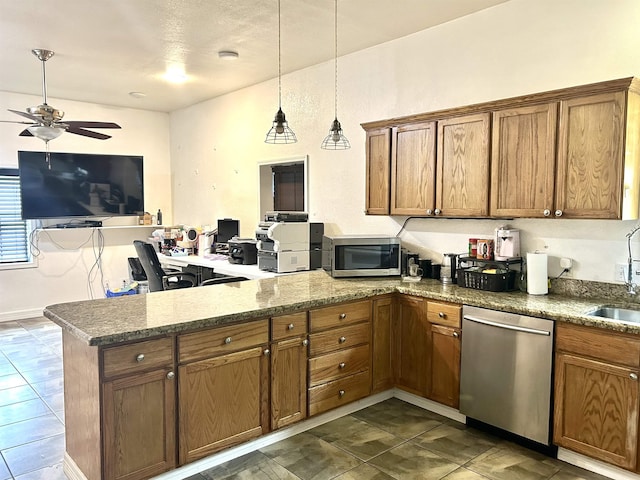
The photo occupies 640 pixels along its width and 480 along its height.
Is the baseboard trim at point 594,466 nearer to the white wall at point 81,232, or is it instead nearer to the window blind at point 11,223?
the white wall at point 81,232

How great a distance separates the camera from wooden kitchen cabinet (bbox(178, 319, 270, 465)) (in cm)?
251

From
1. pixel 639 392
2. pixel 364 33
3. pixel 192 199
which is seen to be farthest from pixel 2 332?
pixel 639 392

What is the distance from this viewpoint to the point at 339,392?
3.28m

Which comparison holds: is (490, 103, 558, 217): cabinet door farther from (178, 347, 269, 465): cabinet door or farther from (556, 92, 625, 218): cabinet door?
(178, 347, 269, 465): cabinet door

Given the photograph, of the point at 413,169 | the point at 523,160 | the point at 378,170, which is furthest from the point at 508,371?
the point at 378,170

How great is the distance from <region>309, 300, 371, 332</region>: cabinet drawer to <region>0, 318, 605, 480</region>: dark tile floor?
69cm

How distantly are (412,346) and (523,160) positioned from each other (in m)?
1.49

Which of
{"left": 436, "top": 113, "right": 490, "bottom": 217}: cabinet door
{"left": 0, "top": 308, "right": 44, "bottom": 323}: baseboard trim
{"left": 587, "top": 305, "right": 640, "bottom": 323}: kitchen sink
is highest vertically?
{"left": 436, "top": 113, "right": 490, "bottom": 217}: cabinet door

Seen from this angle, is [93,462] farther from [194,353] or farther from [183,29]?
[183,29]

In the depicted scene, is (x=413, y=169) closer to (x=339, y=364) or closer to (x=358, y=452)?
(x=339, y=364)

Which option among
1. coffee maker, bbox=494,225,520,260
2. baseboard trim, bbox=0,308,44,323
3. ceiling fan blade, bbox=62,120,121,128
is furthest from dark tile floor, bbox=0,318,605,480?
baseboard trim, bbox=0,308,44,323

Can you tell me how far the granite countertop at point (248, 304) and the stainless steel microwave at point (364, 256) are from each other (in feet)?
0.41

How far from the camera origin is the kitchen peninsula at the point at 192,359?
2277mm

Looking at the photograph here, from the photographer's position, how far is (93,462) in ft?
7.61
